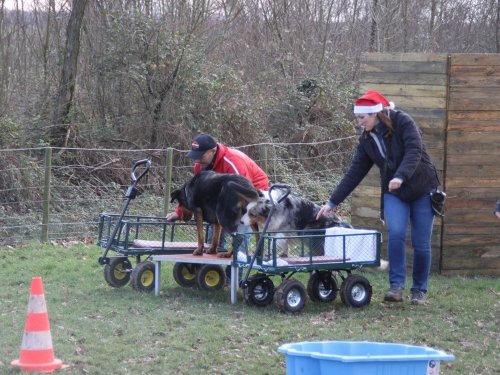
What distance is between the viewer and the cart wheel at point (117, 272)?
9.58 metres

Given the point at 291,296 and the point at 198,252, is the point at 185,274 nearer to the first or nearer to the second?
the point at 198,252

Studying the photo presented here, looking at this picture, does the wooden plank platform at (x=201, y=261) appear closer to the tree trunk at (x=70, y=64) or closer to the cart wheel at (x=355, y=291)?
the cart wheel at (x=355, y=291)

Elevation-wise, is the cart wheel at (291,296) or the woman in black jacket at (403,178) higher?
the woman in black jacket at (403,178)

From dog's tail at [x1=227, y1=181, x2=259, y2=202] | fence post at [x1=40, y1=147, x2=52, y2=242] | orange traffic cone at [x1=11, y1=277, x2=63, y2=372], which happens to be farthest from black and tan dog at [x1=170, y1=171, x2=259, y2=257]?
fence post at [x1=40, y1=147, x2=52, y2=242]

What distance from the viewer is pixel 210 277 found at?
31.5 feet

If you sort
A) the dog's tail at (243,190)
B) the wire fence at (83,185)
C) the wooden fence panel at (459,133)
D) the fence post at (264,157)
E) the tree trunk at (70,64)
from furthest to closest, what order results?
the tree trunk at (70,64) < the fence post at (264,157) < the wire fence at (83,185) < the wooden fence panel at (459,133) < the dog's tail at (243,190)

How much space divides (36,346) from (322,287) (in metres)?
3.51

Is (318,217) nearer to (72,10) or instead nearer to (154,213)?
(154,213)

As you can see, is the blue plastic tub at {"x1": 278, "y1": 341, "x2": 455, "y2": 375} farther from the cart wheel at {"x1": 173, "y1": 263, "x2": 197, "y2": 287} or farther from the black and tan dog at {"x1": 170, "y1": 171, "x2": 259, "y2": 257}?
the cart wheel at {"x1": 173, "y1": 263, "x2": 197, "y2": 287}

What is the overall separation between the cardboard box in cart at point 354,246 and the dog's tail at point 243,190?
88cm

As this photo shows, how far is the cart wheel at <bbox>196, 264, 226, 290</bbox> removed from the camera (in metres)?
9.52

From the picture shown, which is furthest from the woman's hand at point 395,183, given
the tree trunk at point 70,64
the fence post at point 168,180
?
the tree trunk at point 70,64

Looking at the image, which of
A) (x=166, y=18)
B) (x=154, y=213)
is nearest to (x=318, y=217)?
(x=154, y=213)

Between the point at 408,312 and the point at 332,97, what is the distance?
1352cm
